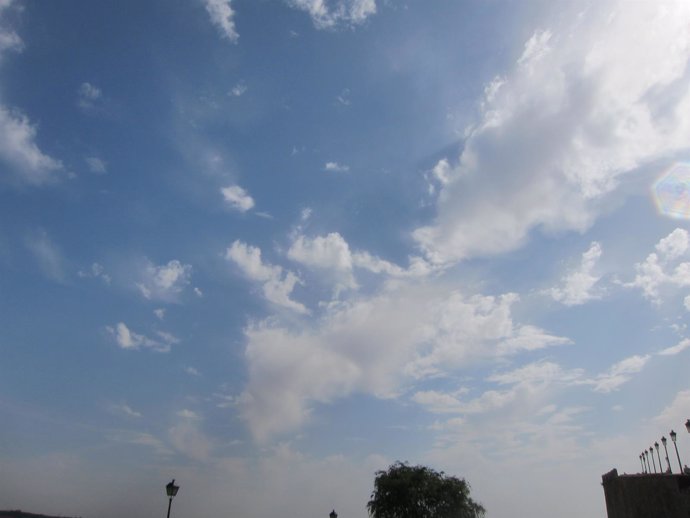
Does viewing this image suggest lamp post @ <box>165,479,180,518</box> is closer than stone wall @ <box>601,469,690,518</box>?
Yes

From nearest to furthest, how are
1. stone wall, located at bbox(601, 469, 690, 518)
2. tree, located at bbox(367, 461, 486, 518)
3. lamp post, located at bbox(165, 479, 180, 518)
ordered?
lamp post, located at bbox(165, 479, 180, 518) → stone wall, located at bbox(601, 469, 690, 518) → tree, located at bbox(367, 461, 486, 518)

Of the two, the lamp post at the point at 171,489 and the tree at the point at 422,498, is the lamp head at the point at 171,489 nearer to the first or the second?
the lamp post at the point at 171,489

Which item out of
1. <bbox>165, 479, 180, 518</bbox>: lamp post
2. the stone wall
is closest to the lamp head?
<bbox>165, 479, 180, 518</bbox>: lamp post

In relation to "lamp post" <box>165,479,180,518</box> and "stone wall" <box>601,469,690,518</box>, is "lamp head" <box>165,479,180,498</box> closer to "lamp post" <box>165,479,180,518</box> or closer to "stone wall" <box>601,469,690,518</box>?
"lamp post" <box>165,479,180,518</box>

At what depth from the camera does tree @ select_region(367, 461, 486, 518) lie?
53.9 m

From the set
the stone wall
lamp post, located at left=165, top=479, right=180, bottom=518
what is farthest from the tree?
lamp post, located at left=165, top=479, right=180, bottom=518

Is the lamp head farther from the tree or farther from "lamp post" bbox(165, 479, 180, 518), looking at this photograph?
the tree

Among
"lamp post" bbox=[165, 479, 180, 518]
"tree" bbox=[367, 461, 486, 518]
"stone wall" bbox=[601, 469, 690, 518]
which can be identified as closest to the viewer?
"lamp post" bbox=[165, 479, 180, 518]

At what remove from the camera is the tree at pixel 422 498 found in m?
53.9

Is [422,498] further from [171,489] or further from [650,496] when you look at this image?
[171,489]

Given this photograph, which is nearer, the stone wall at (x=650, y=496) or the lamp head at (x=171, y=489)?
the lamp head at (x=171, y=489)

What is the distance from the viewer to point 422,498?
5409 cm

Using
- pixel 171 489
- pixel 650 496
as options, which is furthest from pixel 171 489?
pixel 650 496

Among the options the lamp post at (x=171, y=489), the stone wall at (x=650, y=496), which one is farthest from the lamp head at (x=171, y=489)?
the stone wall at (x=650, y=496)
